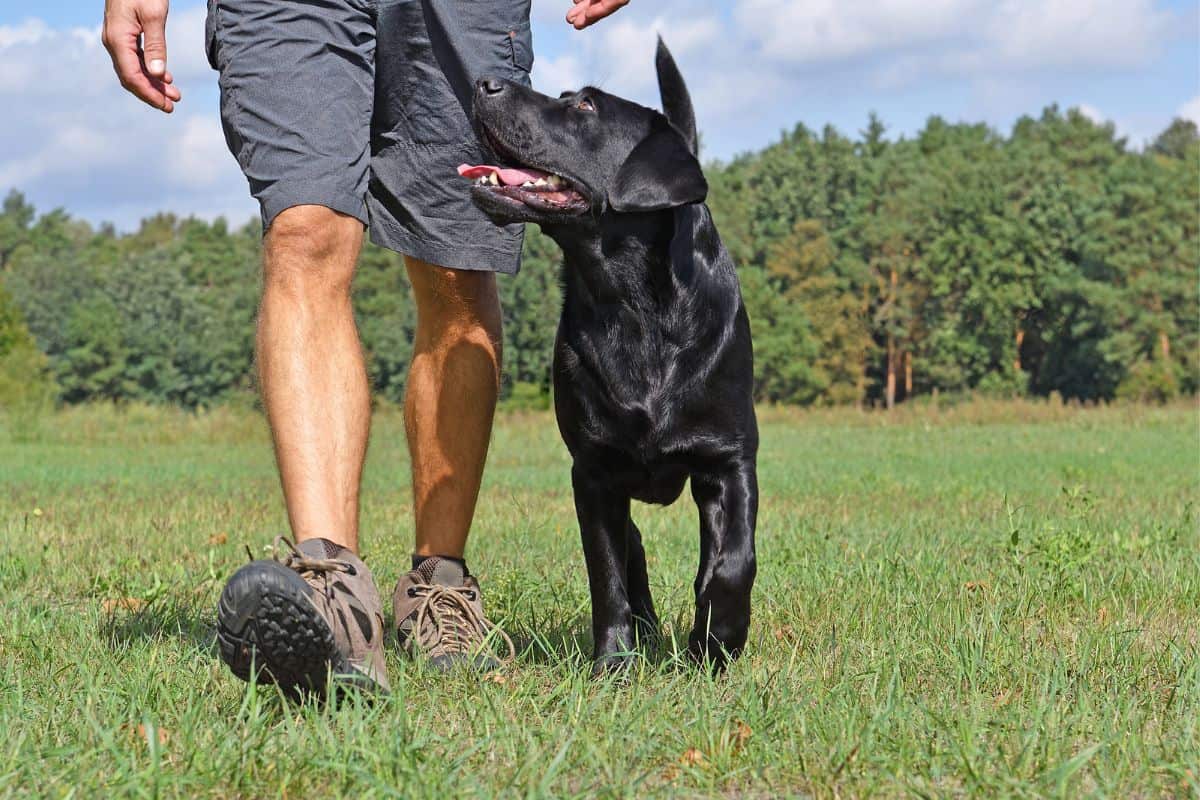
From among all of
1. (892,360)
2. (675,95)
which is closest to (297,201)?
(675,95)

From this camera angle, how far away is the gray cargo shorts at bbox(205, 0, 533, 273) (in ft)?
11.2

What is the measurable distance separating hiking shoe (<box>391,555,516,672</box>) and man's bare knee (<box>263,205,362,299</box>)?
3.10ft

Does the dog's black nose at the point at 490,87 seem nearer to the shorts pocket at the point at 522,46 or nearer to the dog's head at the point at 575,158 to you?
the dog's head at the point at 575,158

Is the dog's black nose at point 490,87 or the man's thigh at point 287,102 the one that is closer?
the man's thigh at point 287,102

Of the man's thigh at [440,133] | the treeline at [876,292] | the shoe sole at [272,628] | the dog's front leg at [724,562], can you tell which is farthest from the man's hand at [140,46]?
the treeline at [876,292]

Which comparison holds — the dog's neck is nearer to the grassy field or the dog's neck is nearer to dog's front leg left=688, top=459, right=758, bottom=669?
dog's front leg left=688, top=459, right=758, bottom=669

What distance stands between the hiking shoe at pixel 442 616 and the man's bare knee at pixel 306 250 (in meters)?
0.95

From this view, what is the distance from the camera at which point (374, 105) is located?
3949mm

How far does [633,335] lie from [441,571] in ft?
3.28

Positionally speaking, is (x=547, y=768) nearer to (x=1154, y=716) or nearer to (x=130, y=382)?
(x=1154, y=716)

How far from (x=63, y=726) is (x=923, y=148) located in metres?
88.4

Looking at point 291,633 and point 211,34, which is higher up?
point 211,34

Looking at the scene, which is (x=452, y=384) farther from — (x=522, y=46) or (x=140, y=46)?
(x=140, y=46)

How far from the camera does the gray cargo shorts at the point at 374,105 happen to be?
135 inches
